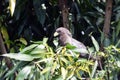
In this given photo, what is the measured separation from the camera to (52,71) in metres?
1.56

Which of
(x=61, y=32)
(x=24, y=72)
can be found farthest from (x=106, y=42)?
(x=24, y=72)

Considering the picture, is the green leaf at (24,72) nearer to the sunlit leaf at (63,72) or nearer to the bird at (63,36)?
the sunlit leaf at (63,72)

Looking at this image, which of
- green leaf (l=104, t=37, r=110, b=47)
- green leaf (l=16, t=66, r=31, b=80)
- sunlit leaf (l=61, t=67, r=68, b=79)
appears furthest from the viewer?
green leaf (l=104, t=37, r=110, b=47)

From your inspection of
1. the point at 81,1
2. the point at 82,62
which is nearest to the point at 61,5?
the point at 81,1

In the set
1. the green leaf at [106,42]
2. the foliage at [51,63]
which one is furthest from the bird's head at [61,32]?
the foliage at [51,63]

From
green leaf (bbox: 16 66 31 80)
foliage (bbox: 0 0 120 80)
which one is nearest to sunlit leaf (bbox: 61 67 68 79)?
green leaf (bbox: 16 66 31 80)

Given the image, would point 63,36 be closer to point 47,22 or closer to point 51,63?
point 47,22

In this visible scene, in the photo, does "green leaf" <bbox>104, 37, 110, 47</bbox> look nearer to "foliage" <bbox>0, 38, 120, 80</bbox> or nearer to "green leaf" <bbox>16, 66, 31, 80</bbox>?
"foliage" <bbox>0, 38, 120, 80</bbox>

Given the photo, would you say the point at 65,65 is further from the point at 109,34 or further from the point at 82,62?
the point at 109,34

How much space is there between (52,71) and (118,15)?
87 cm

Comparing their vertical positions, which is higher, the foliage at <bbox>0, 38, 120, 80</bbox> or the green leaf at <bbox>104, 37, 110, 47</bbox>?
the foliage at <bbox>0, 38, 120, 80</bbox>

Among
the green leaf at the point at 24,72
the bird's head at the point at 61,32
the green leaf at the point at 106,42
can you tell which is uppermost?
the green leaf at the point at 24,72

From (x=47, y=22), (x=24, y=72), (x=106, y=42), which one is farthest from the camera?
(x=47, y=22)

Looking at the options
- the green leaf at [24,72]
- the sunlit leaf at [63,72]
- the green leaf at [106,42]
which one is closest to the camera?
the sunlit leaf at [63,72]
